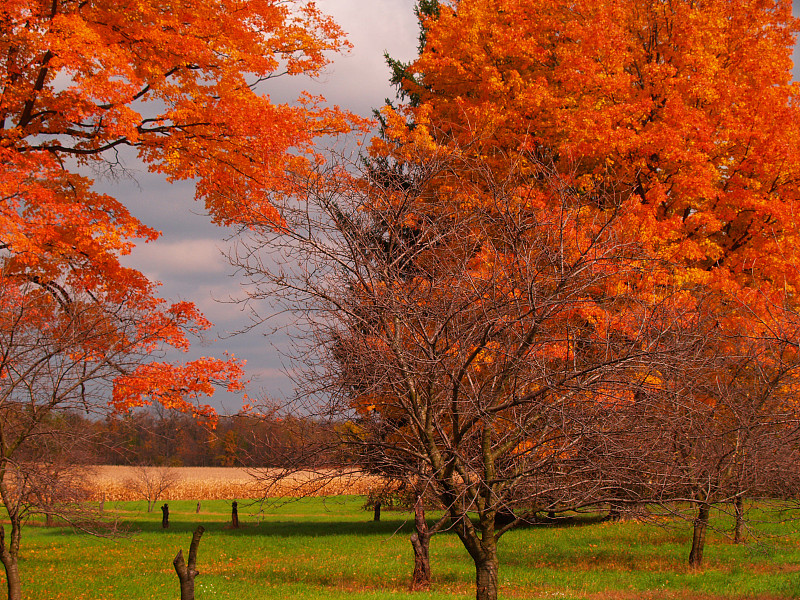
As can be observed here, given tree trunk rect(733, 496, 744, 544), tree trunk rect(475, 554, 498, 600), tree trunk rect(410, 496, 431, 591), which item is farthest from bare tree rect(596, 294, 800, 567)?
tree trunk rect(410, 496, 431, 591)

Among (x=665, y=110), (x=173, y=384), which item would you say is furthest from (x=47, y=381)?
(x=665, y=110)

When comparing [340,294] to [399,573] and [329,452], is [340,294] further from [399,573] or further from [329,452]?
[399,573]

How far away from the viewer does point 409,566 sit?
15477 mm

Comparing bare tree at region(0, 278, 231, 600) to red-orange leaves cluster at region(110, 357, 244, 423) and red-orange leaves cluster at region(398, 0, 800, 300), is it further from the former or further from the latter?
red-orange leaves cluster at region(398, 0, 800, 300)

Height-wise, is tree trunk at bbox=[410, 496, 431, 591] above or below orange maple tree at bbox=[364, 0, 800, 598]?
below

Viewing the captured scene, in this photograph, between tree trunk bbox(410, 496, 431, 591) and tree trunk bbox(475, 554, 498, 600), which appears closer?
tree trunk bbox(475, 554, 498, 600)

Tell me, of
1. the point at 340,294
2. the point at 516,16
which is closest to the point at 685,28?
the point at 516,16

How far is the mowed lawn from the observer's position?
11773 millimetres

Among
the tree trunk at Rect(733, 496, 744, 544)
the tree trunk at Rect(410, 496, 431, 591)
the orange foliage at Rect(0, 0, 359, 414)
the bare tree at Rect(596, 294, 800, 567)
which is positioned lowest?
the tree trunk at Rect(410, 496, 431, 591)

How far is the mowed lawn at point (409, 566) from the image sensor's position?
11773 mm

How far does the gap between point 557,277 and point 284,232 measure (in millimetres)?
2977

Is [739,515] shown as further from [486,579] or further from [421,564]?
[421,564]

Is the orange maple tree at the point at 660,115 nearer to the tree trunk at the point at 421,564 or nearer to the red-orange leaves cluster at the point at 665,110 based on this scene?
the red-orange leaves cluster at the point at 665,110

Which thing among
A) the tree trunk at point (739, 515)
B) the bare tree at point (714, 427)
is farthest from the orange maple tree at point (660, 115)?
the tree trunk at point (739, 515)
